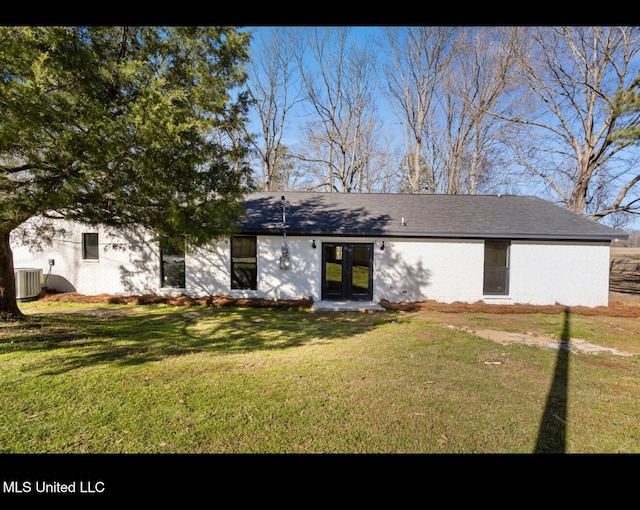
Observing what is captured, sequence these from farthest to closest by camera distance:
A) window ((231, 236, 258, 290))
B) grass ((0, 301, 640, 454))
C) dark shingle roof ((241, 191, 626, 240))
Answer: window ((231, 236, 258, 290))
dark shingle roof ((241, 191, 626, 240))
grass ((0, 301, 640, 454))

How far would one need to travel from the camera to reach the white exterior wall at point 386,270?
10.0 m

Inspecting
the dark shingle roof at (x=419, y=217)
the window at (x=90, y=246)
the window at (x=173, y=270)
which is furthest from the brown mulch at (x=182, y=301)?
the dark shingle roof at (x=419, y=217)

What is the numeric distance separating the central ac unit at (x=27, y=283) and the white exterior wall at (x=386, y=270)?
24.1 inches

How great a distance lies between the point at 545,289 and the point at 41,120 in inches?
491

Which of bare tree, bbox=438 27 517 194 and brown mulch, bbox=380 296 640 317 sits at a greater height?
bare tree, bbox=438 27 517 194

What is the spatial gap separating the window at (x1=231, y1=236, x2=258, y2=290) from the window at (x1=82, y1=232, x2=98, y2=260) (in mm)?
4574

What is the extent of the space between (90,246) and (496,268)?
1334 centimetres

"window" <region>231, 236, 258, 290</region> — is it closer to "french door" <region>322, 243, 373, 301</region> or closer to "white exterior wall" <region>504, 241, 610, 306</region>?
"french door" <region>322, 243, 373, 301</region>

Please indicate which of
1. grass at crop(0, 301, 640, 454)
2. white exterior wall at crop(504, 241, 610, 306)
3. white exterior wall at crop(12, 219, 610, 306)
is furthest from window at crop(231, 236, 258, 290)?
white exterior wall at crop(504, 241, 610, 306)

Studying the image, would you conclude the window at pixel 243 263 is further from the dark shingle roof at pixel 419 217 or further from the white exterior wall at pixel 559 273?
the white exterior wall at pixel 559 273

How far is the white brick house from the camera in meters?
10.0

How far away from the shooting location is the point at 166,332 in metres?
6.50

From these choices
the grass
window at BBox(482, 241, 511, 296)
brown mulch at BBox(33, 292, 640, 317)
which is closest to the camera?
the grass
